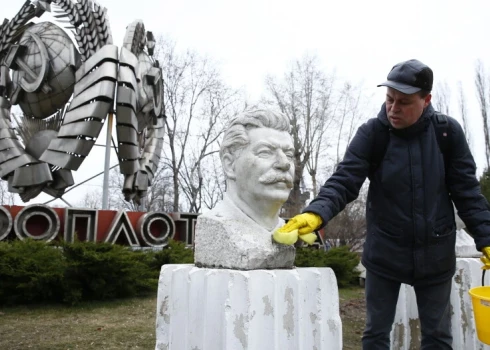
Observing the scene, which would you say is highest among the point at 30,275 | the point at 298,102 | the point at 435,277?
the point at 298,102

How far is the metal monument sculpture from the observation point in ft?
30.7

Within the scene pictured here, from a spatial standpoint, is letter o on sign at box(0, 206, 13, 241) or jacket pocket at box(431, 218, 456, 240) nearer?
jacket pocket at box(431, 218, 456, 240)

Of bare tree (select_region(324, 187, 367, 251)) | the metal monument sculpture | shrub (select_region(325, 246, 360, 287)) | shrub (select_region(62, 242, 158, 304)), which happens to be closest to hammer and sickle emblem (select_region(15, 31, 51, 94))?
the metal monument sculpture

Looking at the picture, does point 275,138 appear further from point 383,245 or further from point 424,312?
point 424,312

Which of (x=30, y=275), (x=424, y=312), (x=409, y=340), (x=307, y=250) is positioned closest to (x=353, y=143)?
(x=424, y=312)

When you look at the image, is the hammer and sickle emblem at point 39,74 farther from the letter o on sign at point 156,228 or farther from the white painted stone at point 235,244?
the white painted stone at point 235,244

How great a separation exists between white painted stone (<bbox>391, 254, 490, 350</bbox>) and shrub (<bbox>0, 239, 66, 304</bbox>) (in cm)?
471

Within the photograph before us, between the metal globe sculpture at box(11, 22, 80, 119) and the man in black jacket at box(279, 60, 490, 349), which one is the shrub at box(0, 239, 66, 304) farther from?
the metal globe sculpture at box(11, 22, 80, 119)

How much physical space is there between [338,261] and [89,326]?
5.65m

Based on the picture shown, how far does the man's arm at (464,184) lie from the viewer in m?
2.15

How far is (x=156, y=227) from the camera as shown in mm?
10594

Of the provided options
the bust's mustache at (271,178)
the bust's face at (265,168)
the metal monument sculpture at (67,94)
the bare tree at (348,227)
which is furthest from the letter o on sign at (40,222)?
the bare tree at (348,227)

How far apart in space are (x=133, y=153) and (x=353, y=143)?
861cm

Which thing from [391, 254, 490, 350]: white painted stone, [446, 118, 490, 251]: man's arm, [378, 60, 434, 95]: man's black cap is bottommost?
[391, 254, 490, 350]: white painted stone
